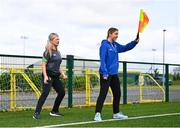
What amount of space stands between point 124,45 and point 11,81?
4062mm

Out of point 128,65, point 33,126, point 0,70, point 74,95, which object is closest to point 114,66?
point 33,126

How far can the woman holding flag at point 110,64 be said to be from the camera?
9786mm

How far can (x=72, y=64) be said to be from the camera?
578 inches

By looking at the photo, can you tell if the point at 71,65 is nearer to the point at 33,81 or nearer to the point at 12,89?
the point at 33,81

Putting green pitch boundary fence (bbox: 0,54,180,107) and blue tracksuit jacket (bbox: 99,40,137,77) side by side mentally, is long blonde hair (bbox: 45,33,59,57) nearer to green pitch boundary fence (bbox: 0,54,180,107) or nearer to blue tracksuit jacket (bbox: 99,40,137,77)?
blue tracksuit jacket (bbox: 99,40,137,77)

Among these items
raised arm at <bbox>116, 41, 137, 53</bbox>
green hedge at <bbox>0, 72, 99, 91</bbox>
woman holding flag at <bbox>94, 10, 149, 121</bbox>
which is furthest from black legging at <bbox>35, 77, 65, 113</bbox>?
green hedge at <bbox>0, 72, 99, 91</bbox>

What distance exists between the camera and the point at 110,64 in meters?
9.98

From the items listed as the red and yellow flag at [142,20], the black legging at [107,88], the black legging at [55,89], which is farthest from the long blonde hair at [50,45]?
the red and yellow flag at [142,20]

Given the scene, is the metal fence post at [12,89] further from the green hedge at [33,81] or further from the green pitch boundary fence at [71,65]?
the green pitch boundary fence at [71,65]

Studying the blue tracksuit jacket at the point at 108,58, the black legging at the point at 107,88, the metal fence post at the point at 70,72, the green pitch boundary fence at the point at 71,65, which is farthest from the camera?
the metal fence post at the point at 70,72

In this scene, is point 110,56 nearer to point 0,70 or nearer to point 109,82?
point 109,82

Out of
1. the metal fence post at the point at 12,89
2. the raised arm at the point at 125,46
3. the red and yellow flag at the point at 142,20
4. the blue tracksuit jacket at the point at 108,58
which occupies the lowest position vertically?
the metal fence post at the point at 12,89

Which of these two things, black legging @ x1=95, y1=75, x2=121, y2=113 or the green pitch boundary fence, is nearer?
black legging @ x1=95, y1=75, x2=121, y2=113

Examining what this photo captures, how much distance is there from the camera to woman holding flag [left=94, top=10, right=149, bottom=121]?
385 inches
